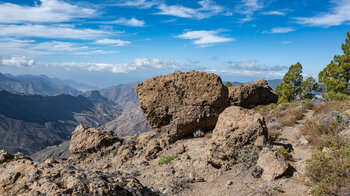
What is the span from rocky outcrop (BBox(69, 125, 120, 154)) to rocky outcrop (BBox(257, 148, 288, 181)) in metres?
10.6

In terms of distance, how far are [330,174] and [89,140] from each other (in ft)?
43.9

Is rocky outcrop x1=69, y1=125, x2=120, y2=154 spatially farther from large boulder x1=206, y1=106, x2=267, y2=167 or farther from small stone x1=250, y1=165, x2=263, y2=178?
small stone x1=250, y1=165, x2=263, y2=178

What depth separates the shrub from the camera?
495cm

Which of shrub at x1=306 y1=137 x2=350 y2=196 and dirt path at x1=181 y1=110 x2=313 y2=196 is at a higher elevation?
shrub at x1=306 y1=137 x2=350 y2=196

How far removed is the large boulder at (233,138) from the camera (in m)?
7.64

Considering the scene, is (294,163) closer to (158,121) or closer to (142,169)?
(142,169)

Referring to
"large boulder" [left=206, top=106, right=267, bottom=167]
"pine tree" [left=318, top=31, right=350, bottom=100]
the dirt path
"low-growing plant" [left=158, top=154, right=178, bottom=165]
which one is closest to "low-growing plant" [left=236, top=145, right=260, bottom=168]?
"large boulder" [left=206, top=106, right=267, bottom=167]

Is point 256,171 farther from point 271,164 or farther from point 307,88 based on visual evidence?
point 307,88

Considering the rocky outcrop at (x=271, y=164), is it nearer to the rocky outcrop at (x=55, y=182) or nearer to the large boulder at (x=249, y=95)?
the rocky outcrop at (x=55, y=182)

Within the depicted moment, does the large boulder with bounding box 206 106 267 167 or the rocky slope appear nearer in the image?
the rocky slope

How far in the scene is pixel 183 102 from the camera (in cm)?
1188

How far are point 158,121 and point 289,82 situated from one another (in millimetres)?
33815

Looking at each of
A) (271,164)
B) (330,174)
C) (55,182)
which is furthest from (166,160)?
(55,182)

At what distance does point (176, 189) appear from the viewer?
658 cm
